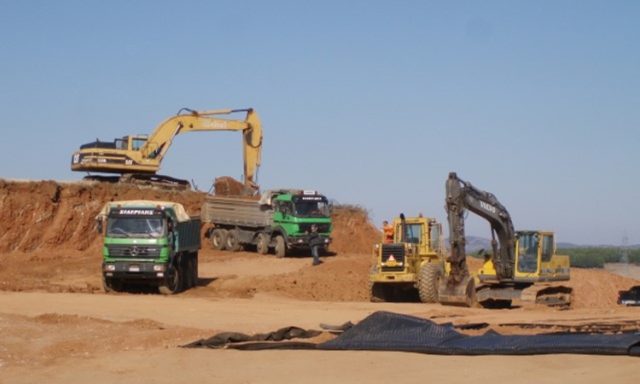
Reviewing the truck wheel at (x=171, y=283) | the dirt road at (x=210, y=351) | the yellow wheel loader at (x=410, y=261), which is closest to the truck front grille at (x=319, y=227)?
the dirt road at (x=210, y=351)

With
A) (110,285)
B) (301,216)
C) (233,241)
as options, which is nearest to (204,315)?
(110,285)

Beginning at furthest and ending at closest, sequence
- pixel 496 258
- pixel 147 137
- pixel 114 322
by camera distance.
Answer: pixel 147 137 → pixel 496 258 → pixel 114 322

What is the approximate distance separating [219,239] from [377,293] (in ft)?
62.9

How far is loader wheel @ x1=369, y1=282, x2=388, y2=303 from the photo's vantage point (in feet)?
102

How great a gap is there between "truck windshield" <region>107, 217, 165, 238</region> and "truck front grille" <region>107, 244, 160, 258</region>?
38cm

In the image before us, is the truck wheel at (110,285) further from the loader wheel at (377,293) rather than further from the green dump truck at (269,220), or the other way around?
the green dump truck at (269,220)

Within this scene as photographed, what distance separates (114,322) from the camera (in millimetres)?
21641

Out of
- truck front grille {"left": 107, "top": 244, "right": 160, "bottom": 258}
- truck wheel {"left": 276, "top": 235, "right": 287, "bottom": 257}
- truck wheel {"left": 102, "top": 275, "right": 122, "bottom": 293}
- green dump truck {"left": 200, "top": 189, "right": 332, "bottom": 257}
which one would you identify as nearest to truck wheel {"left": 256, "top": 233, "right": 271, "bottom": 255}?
green dump truck {"left": 200, "top": 189, "right": 332, "bottom": 257}

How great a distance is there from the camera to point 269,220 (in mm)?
45844

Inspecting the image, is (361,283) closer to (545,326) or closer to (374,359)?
(545,326)

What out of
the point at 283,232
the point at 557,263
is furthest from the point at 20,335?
the point at 283,232

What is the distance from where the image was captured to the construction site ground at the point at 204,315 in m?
14.2

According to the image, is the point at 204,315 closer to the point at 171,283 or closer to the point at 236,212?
the point at 171,283

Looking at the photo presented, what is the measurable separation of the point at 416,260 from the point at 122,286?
9.98 metres
